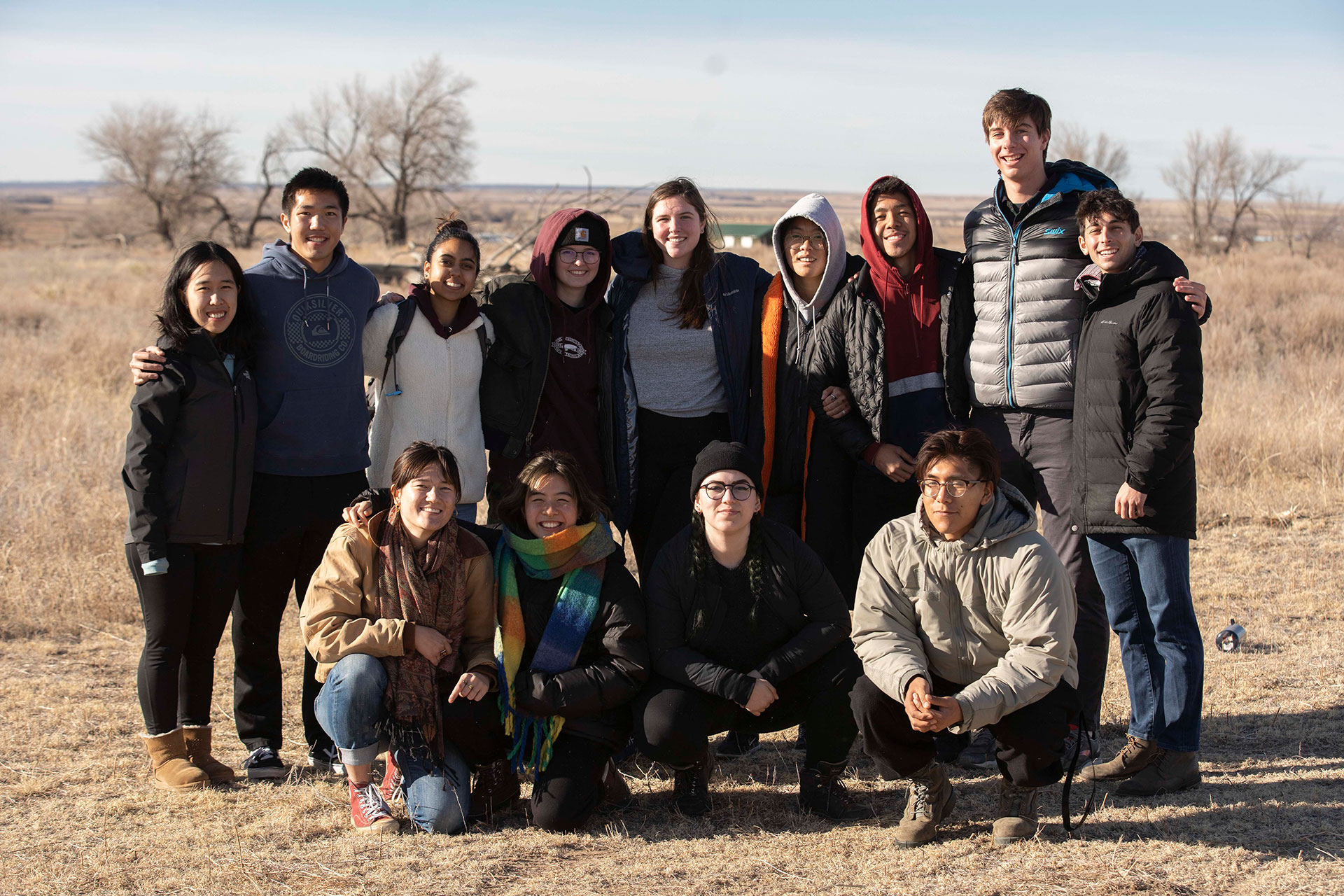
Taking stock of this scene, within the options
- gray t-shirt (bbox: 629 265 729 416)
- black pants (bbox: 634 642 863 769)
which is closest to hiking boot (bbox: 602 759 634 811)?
black pants (bbox: 634 642 863 769)

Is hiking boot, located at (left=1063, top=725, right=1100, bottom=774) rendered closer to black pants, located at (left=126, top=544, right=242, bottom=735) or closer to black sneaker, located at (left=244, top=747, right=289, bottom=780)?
black sneaker, located at (left=244, top=747, right=289, bottom=780)

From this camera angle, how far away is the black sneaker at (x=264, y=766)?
406 cm

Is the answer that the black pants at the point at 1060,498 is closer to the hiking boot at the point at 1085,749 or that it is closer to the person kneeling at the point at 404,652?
the hiking boot at the point at 1085,749

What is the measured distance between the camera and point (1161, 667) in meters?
3.89

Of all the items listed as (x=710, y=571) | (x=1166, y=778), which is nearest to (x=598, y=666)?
(x=710, y=571)

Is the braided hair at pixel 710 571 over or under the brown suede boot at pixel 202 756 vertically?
over

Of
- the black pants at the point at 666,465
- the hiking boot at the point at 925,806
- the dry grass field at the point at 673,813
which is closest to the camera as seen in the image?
the dry grass field at the point at 673,813

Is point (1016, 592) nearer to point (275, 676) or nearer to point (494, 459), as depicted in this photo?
point (494, 459)

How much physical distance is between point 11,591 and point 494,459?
3.43 metres

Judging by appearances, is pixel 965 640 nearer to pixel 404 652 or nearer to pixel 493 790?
pixel 493 790

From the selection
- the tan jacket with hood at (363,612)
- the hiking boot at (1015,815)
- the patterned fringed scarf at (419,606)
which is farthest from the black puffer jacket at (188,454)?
the hiking boot at (1015,815)

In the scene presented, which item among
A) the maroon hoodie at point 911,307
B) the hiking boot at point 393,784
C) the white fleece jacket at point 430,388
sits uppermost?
the maroon hoodie at point 911,307

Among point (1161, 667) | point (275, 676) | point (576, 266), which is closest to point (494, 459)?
point (576, 266)

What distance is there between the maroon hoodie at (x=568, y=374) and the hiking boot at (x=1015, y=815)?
77.5 inches
